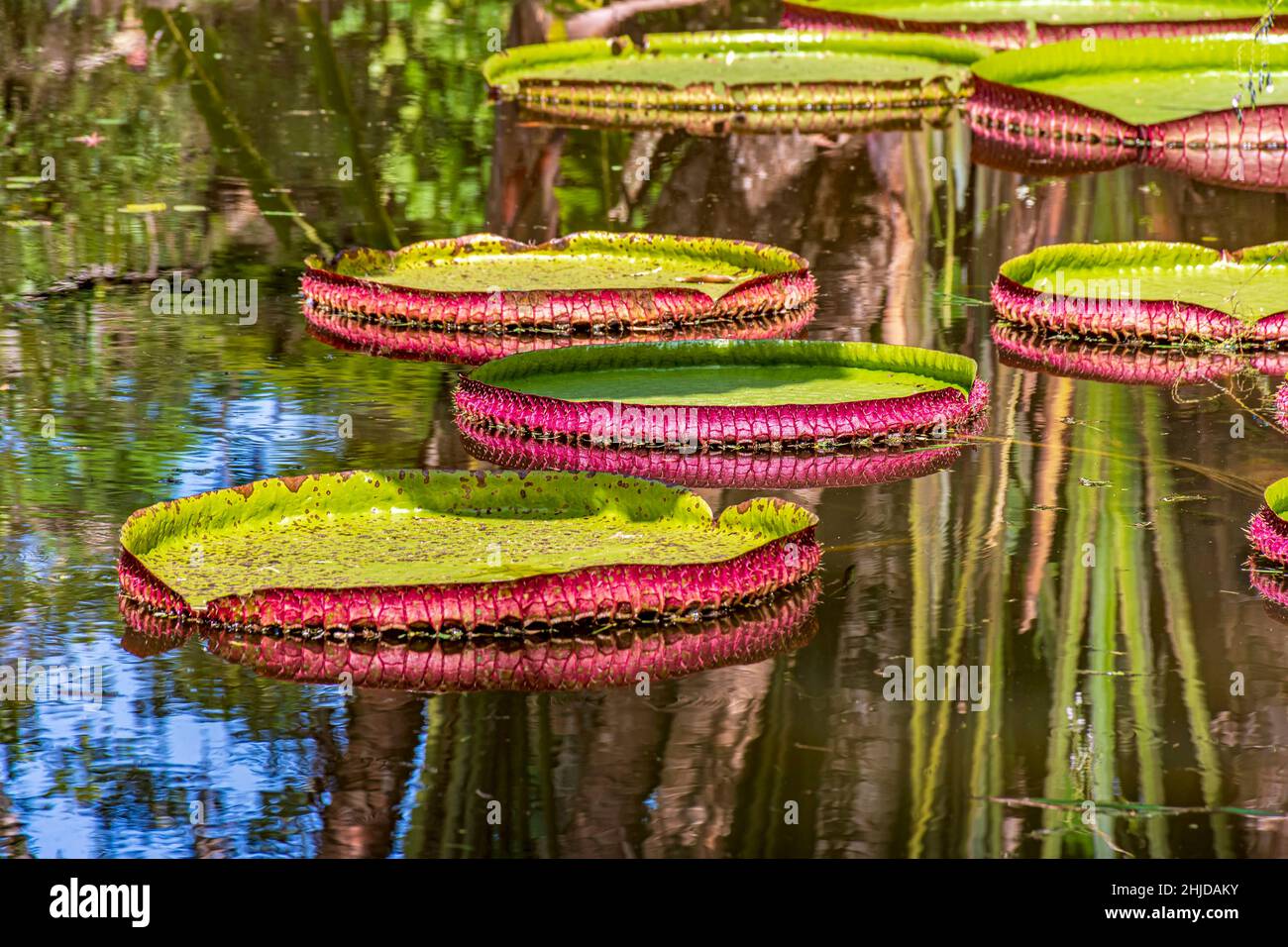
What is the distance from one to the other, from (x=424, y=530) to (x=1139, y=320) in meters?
3.91

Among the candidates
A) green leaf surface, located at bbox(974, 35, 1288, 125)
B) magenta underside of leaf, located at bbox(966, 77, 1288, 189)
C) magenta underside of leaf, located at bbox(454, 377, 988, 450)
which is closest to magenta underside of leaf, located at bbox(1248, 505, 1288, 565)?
magenta underside of leaf, located at bbox(454, 377, 988, 450)

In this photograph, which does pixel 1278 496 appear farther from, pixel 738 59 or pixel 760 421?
pixel 738 59

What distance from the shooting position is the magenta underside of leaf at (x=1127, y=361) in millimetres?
9305

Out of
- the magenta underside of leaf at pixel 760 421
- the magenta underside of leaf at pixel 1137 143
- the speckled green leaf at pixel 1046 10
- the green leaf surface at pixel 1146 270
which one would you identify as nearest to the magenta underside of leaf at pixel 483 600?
the magenta underside of leaf at pixel 760 421

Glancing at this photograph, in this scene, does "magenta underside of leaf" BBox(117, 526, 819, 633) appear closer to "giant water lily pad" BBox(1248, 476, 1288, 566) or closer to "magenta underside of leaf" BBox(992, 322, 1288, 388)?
"giant water lily pad" BBox(1248, 476, 1288, 566)

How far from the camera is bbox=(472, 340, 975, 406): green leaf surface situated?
8.64m

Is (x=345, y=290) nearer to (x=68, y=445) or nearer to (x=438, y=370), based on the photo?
(x=438, y=370)

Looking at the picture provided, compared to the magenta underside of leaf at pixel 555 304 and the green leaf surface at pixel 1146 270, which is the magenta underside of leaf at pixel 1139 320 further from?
the magenta underside of leaf at pixel 555 304

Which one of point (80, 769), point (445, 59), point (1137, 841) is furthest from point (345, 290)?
point (445, 59)

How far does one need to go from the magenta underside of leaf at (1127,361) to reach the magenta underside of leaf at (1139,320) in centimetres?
6

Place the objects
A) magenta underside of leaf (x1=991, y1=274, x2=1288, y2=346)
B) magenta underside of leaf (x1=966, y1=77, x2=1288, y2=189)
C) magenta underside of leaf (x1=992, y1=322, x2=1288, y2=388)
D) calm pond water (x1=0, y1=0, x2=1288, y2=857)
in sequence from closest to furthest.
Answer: calm pond water (x1=0, y1=0, x2=1288, y2=857) < magenta underside of leaf (x1=992, y1=322, x2=1288, y2=388) < magenta underside of leaf (x1=991, y1=274, x2=1288, y2=346) < magenta underside of leaf (x1=966, y1=77, x2=1288, y2=189)

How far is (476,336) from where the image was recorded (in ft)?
32.8

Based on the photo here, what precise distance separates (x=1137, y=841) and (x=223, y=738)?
2.14 m

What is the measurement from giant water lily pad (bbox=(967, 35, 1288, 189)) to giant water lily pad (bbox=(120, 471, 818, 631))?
6.52 m
